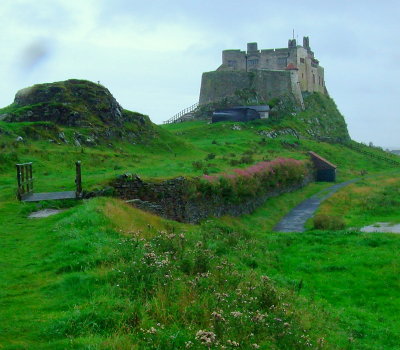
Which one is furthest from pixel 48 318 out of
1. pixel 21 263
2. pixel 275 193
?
pixel 275 193

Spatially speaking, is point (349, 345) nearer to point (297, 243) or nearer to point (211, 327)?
point (211, 327)

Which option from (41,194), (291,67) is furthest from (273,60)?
(41,194)

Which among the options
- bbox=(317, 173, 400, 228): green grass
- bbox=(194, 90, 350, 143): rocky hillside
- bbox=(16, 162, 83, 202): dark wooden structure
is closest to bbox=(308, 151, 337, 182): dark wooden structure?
bbox=(317, 173, 400, 228): green grass

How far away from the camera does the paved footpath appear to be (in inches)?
1233

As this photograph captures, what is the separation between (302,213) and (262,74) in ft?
167

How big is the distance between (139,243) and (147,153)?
29512 mm

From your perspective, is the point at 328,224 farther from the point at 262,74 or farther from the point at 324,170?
the point at 262,74

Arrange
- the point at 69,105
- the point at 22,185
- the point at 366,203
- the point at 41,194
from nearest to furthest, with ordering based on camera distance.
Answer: the point at 22,185, the point at 41,194, the point at 366,203, the point at 69,105

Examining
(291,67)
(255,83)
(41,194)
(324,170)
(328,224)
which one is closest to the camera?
(41,194)

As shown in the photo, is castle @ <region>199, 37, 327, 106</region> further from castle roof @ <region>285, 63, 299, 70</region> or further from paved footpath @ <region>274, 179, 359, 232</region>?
paved footpath @ <region>274, 179, 359, 232</region>

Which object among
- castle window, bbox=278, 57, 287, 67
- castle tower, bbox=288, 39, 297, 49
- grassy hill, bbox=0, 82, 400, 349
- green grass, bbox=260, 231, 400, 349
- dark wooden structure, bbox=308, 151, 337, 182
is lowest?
green grass, bbox=260, 231, 400, 349

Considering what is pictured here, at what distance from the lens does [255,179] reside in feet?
113

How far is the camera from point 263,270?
→ 1723 cm

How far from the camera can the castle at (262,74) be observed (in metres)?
82.9
